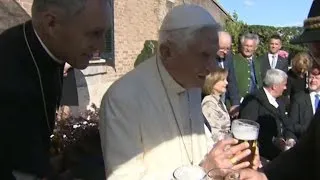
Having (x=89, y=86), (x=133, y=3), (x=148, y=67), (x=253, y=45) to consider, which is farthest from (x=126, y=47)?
(x=148, y=67)

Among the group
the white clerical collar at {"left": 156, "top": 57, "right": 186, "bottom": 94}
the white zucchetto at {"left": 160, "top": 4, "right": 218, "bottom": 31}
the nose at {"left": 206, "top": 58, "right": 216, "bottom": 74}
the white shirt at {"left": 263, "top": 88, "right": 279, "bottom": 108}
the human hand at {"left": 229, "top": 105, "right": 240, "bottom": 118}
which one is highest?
the white zucchetto at {"left": 160, "top": 4, "right": 218, "bottom": 31}

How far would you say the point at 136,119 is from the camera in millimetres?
2336

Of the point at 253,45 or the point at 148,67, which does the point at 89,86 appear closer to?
the point at 253,45

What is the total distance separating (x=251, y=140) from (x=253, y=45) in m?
4.90

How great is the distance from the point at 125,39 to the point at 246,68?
4.78 metres

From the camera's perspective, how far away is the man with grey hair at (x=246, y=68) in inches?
277

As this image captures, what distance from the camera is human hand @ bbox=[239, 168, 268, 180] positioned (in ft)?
7.00

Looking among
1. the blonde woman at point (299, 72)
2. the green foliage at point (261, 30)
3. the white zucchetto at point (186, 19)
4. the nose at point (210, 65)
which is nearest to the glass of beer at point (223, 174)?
the nose at point (210, 65)

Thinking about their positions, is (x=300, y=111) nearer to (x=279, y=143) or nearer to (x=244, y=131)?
(x=279, y=143)

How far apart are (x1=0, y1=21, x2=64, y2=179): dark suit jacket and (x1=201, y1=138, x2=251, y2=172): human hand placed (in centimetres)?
70

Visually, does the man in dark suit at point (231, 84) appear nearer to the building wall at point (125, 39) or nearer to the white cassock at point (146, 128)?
the building wall at point (125, 39)

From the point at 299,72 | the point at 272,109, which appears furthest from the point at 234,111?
the point at 299,72

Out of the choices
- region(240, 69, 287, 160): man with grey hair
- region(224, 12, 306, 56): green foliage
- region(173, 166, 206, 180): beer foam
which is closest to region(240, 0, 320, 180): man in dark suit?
region(173, 166, 206, 180): beer foam

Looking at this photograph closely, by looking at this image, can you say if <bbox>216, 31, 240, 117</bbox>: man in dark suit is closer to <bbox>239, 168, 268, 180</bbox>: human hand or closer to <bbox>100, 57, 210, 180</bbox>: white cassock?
<bbox>100, 57, 210, 180</bbox>: white cassock
